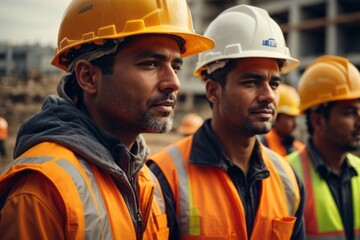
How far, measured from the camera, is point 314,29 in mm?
30297

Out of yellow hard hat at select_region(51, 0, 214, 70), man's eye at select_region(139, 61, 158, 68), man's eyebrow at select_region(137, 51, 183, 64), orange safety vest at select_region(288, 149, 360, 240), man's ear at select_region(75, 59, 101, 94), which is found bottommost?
orange safety vest at select_region(288, 149, 360, 240)

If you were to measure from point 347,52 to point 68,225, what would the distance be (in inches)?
1239

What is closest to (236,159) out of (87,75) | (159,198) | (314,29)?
(159,198)

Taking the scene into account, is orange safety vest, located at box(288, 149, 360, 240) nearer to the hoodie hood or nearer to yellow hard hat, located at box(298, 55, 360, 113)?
yellow hard hat, located at box(298, 55, 360, 113)

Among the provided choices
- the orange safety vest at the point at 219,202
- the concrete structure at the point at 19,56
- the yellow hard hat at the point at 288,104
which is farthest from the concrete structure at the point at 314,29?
the orange safety vest at the point at 219,202

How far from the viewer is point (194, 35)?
7.09 feet

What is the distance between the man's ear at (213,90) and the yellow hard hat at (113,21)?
0.95 metres

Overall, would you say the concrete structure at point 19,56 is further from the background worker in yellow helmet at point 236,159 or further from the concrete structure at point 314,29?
the concrete structure at point 314,29

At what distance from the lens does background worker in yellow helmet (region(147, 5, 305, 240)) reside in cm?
246

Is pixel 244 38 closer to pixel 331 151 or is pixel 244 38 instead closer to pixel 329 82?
pixel 329 82

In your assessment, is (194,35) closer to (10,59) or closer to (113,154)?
(113,154)

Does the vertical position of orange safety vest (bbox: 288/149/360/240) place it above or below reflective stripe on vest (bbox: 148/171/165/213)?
below

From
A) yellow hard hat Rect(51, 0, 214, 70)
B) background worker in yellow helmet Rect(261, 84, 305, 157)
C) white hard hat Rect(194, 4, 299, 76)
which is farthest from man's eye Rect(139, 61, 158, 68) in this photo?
background worker in yellow helmet Rect(261, 84, 305, 157)

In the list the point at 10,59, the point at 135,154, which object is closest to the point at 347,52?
the point at 10,59
